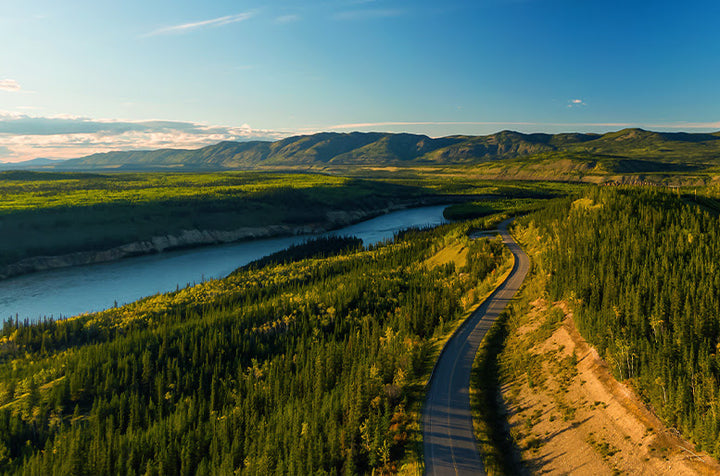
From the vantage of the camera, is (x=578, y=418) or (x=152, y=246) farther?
(x=152, y=246)

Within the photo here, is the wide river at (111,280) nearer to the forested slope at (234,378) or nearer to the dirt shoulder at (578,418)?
the forested slope at (234,378)

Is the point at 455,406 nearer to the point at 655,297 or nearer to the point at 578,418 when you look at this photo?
the point at 578,418

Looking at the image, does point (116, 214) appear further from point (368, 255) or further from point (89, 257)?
point (368, 255)

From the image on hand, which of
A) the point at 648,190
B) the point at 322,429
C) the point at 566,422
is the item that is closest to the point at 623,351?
the point at 566,422

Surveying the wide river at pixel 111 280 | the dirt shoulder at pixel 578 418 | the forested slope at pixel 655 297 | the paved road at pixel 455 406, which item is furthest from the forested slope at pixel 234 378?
the wide river at pixel 111 280

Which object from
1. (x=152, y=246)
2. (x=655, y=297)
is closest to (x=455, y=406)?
(x=655, y=297)

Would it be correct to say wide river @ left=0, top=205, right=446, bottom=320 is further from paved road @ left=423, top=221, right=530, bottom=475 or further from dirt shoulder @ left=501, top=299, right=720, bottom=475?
dirt shoulder @ left=501, top=299, right=720, bottom=475

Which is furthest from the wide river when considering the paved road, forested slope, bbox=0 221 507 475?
the paved road
